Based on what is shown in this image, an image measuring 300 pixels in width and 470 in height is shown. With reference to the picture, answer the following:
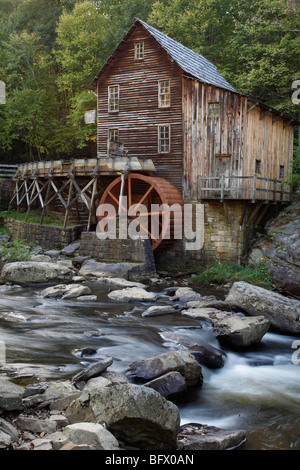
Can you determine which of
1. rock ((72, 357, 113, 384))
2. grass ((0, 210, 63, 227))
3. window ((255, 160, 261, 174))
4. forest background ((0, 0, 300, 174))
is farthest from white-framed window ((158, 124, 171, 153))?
rock ((72, 357, 113, 384))

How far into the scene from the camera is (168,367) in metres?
6.44

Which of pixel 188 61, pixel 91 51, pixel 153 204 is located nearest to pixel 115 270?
pixel 153 204

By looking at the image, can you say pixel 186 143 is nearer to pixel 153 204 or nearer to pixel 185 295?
pixel 153 204

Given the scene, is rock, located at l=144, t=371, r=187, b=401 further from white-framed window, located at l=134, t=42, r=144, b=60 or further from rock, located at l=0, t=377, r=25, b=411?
white-framed window, located at l=134, t=42, r=144, b=60

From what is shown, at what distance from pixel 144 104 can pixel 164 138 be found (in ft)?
5.89

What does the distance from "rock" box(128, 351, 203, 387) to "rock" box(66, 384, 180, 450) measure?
1615 millimetres

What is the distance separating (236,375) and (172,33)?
70.5ft

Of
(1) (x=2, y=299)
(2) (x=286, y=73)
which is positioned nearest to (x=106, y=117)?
(2) (x=286, y=73)

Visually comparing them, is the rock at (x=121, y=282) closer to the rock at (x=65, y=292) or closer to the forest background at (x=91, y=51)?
the rock at (x=65, y=292)

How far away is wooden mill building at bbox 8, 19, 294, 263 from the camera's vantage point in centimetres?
1611

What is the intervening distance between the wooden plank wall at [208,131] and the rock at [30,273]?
5.97 m

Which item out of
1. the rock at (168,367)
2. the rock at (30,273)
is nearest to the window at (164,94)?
the rock at (30,273)
